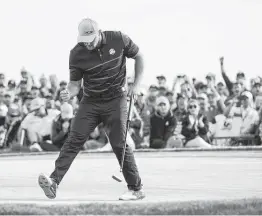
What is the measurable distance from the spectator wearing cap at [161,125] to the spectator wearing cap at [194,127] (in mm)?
356

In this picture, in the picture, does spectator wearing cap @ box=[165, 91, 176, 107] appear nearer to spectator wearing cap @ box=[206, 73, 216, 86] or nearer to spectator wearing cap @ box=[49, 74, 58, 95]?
spectator wearing cap @ box=[206, 73, 216, 86]

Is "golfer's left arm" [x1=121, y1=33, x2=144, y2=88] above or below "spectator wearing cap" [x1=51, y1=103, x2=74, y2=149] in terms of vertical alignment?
above

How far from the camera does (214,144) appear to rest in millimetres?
19422

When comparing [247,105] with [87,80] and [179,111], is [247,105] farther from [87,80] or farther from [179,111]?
[87,80]

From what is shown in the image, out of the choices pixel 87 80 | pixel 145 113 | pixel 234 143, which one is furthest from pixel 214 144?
pixel 87 80

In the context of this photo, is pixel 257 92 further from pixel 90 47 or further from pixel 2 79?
pixel 90 47

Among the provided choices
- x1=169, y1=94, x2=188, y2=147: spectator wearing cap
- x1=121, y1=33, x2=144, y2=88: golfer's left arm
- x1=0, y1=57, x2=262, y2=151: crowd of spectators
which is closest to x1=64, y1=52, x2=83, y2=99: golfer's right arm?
x1=121, y1=33, x2=144, y2=88: golfer's left arm

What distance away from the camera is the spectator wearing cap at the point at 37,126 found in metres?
20.1

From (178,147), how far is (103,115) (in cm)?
935

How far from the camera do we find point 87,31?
879 centimetres

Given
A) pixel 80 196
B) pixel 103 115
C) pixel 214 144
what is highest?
pixel 103 115

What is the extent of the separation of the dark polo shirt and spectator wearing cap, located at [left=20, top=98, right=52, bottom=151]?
1096 cm

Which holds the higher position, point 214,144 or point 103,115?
point 103,115

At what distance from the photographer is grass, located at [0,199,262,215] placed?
7.53 m
